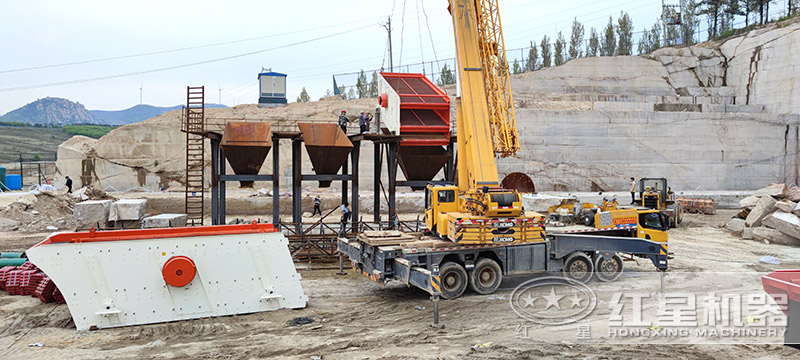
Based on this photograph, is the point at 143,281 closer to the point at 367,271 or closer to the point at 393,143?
the point at 367,271

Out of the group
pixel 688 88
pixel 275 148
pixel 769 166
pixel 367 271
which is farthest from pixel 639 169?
pixel 367 271

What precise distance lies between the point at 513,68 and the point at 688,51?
17.4m

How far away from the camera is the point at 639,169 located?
38.2 metres

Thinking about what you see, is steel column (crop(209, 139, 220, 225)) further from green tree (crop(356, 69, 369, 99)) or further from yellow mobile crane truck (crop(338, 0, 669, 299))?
green tree (crop(356, 69, 369, 99))

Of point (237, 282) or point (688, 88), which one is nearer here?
point (237, 282)

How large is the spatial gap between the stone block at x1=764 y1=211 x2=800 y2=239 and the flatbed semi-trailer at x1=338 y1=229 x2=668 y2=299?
9125 millimetres

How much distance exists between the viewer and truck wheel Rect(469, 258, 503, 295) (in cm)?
1256

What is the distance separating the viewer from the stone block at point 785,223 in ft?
65.3

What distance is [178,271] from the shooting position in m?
9.79

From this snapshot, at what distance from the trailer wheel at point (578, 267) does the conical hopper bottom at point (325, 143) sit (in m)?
8.73

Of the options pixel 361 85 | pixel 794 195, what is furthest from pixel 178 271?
pixel 361 85

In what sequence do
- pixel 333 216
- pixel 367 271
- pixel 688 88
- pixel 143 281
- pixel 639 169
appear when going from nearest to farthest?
pixel 143 281, pixel 367 271, pixel 333 216, pixel 639 169, pixel 688 88

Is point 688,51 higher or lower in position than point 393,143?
higher

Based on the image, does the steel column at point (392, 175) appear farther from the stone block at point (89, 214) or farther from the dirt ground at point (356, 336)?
the stone block at point (89, 214)
